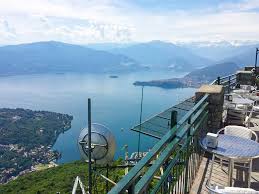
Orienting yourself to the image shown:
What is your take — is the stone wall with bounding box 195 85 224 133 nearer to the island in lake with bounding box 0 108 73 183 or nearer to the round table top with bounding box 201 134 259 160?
the round table top with bounding box 201 134 259 160

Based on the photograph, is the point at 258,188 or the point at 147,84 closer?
the point at 258,188

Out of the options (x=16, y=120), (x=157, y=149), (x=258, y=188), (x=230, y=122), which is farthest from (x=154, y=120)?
(x=16, y=120)

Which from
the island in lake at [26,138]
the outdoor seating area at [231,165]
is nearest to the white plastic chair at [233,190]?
the outdoor seating area at [231,165]

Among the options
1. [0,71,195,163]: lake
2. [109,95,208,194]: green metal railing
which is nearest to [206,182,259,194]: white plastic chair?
[109,95,208,194]: green metal railing

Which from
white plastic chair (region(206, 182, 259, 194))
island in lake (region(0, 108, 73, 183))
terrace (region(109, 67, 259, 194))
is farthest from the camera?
island in lake (region(0, 108, 73, 183))

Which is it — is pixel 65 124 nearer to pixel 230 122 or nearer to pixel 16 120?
pixel 16 120

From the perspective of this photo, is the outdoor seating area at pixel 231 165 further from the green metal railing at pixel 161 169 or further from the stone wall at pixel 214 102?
the stone wall at pixel 214 102
